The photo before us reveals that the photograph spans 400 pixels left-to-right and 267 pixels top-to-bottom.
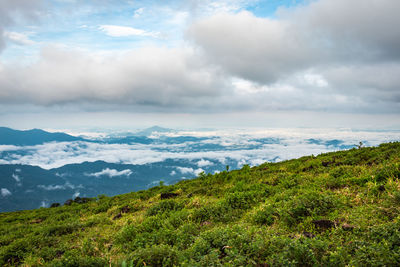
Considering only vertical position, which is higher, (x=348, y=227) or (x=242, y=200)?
(x=348, y=227)

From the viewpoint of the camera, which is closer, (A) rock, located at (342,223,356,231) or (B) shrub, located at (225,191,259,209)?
(A) rock, located at (342,223,356,231)

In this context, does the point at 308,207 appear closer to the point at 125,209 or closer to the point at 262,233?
the point at 262,233

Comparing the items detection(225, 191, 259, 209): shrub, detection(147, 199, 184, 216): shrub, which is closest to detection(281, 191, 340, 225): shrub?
detection(225, 191, 259, 209): shrub

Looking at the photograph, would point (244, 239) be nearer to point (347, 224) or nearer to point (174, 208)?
point (347, 224)

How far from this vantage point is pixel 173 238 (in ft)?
23.6

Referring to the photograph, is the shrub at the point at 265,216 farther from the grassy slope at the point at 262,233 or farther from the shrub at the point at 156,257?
the shrub at the point at 156,257

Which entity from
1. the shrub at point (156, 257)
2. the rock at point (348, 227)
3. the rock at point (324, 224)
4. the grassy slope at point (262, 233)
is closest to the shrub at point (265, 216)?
the grassy slope at point (262, 233)

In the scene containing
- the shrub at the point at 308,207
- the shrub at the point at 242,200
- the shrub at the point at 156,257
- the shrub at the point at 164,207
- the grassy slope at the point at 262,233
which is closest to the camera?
the grassy slope at the point at 262,233

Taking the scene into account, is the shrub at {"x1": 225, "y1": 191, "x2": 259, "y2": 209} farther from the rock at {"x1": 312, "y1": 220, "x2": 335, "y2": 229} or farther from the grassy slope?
the rock at {"x1": 312, "y1": 220, "x2": 335, "y2": 229}

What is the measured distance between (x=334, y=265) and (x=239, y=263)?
6.25ft

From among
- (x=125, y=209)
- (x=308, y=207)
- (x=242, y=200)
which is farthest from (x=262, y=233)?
(x=125, y=209)

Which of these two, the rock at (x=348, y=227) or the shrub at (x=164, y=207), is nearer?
the rock at (x=348, y=227)

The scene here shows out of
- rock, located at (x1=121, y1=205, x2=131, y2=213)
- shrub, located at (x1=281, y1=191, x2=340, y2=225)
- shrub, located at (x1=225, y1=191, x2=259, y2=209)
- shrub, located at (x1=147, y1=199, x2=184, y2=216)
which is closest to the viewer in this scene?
shrub, located at (x1=281, y1=191, x2=340, y2=225)

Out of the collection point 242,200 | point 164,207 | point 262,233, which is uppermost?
point 262,233
